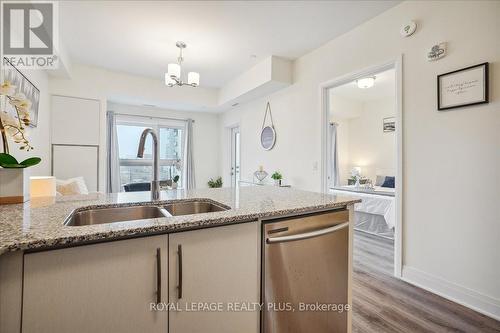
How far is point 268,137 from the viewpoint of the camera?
428cm

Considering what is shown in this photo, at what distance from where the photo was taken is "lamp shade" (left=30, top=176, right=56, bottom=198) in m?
1.47

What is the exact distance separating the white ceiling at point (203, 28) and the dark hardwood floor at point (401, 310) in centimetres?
263

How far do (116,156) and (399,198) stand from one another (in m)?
4.97

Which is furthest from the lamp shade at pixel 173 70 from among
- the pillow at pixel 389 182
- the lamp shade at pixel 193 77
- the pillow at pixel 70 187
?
the pillow at pixel 389 182

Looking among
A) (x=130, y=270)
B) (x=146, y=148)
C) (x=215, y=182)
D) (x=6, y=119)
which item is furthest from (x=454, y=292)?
(x=146, y=148)

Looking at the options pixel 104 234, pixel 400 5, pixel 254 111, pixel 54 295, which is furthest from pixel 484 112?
pixel 254 111

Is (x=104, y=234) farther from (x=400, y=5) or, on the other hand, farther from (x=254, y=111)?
(x=254, y=111)

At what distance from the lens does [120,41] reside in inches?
124

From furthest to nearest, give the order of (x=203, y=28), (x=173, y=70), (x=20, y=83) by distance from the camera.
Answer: (x=173, y=70), (x=203, y=28), (x=20, y=83)

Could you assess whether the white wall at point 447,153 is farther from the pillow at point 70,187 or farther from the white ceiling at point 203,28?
the pillow at point 70,187

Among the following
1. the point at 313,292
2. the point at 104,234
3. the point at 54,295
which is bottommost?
the point at 313,292

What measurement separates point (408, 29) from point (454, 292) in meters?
2.27

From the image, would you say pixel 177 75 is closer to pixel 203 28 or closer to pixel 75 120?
pixel 203 28

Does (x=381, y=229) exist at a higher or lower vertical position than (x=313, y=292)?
lower
